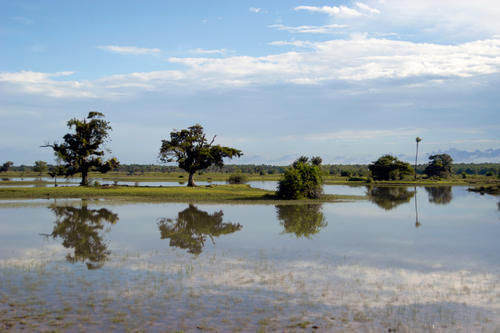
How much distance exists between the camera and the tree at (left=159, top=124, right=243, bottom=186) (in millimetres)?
67250

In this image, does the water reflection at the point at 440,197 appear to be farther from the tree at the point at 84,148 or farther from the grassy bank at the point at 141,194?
the tree at the point at 84,148

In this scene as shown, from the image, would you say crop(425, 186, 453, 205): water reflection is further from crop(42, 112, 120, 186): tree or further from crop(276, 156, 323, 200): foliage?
crop(42, 112, 120, 186): tree

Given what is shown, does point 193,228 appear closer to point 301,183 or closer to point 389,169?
point 301,183

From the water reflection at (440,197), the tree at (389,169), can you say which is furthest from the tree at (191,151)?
the tree at (389,169)

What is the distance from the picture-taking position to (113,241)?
23.4 meters

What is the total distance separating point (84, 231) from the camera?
27.3 meters

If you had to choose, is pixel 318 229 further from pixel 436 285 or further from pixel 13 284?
pixel 13 284

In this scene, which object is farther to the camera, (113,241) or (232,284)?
(113,241)

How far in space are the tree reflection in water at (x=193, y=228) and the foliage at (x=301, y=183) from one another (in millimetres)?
15810

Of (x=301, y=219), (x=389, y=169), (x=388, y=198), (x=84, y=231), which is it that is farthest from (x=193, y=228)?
(x=389, y=169)

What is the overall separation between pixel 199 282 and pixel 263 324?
4.46 m

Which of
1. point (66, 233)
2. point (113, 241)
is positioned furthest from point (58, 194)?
point (113, 241)

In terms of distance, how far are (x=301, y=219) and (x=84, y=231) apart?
50.7 ft

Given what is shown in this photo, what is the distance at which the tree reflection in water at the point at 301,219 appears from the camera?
27.8m
